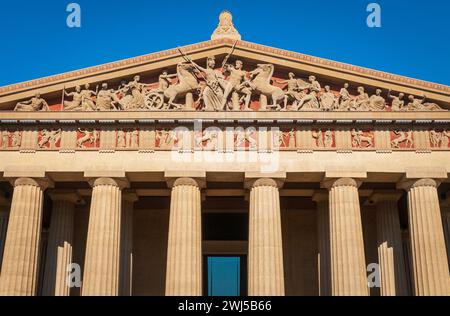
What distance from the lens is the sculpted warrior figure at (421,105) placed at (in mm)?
29250

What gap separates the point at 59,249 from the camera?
3106 cm

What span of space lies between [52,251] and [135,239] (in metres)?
4.64

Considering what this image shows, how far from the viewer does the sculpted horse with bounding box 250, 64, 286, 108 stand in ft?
96.0

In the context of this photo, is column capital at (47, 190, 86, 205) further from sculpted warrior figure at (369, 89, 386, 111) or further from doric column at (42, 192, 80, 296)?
sculpted warrior figure at (369, 89, 386, 111)

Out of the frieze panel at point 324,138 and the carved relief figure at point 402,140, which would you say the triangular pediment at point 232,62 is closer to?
the carved relief figure at point 402,140

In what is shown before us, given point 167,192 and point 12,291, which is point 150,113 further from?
point 12,291

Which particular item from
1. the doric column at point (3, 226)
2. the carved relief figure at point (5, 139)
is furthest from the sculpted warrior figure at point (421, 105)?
the doric column at point (3, 226)

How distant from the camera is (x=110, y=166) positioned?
2848 cm

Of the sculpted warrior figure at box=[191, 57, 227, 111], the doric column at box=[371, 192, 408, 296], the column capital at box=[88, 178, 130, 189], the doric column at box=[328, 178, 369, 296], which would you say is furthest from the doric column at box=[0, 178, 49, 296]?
the doric column at box=[371, 192, 408, 296]

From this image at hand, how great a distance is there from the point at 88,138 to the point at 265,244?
898cm

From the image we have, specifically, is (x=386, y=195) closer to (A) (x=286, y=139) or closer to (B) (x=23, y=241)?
(A) (x=286, y=139)

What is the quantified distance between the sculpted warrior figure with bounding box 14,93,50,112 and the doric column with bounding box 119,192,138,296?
5527mm
